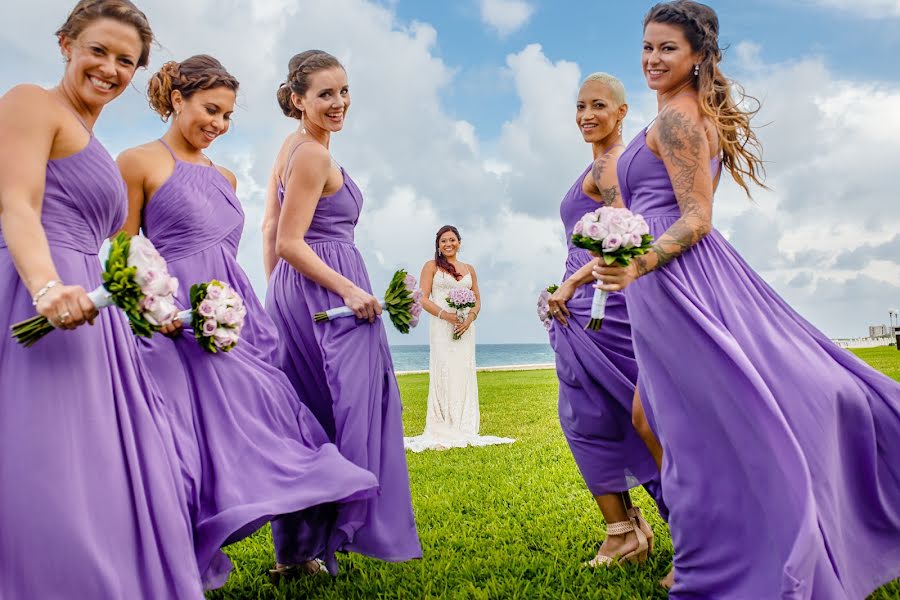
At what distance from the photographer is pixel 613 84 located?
5.59 meters

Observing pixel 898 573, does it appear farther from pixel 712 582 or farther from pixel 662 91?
pixel 662 91

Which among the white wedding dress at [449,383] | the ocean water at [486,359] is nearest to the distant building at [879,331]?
the ocean water at [486,359]

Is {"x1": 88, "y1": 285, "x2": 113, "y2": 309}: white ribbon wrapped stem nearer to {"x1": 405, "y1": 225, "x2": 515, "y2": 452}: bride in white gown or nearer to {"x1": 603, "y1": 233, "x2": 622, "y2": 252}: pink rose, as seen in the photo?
{"x1": 603, "y1": 233, "x2": 622, "y2": 252}: pink rose

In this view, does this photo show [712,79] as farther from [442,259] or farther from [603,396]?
[442,259]

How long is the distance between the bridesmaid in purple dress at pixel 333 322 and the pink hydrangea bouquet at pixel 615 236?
5.66 feet

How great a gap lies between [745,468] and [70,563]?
2.83 metres

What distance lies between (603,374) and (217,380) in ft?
8.11

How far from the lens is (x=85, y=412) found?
320cm

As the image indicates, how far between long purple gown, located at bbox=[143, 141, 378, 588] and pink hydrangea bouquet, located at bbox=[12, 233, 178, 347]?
2.82 ft

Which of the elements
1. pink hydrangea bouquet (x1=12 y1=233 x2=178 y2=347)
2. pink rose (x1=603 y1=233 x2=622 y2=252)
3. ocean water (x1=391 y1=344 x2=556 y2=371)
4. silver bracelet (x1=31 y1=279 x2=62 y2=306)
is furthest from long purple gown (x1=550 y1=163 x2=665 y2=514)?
ocean water (x1=391 y1=344 x2=556 y2=371)

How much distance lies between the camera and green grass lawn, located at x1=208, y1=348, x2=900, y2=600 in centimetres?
500

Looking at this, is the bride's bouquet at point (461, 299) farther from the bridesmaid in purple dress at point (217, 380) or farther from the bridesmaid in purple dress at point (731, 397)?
the bridesmaid in purple dress at point (731, 397)

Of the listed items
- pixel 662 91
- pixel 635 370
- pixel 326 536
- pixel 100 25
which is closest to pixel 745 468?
pixel 635 370

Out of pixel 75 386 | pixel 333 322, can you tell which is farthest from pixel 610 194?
pixel 75 386
